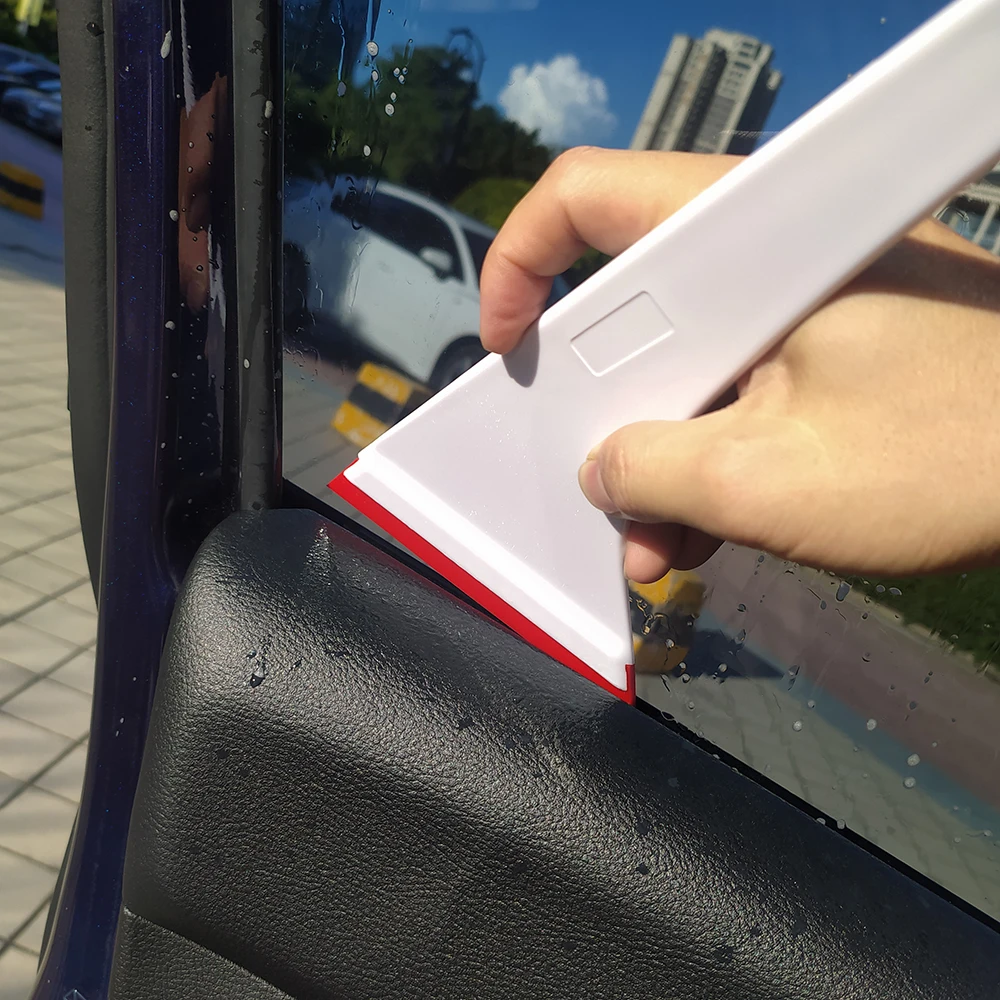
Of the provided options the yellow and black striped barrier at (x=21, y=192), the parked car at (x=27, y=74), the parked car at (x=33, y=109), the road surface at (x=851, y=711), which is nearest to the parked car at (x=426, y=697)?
the road surface at (x=851, y=711)

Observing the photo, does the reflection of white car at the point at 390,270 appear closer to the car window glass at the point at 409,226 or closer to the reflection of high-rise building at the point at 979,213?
the car window glass at the point at 409,226

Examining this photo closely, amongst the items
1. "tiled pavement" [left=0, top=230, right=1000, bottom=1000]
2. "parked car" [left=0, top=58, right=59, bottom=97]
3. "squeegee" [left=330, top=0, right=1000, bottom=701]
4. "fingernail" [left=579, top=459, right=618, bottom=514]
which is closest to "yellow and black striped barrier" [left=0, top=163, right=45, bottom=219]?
"parked car" [left=0, top=58, right=59, bottom=97]

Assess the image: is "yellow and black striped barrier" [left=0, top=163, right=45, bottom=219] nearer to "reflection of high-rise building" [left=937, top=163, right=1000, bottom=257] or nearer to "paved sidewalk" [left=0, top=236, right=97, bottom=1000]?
"paved sidewalk" [left=0, top=236, right=97, bottom=1000]

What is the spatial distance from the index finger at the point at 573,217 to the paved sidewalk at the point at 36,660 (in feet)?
6.54

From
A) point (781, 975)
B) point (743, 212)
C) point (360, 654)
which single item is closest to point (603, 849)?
point (781, 975)

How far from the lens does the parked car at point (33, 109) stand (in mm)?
11938

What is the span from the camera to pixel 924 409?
60 cm

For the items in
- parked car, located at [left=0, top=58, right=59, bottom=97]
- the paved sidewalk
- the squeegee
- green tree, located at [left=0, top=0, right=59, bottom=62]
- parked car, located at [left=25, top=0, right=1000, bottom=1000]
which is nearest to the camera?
the squeegee

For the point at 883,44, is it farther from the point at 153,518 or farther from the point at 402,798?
the point at 153,518

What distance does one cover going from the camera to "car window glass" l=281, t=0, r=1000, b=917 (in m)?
0.71

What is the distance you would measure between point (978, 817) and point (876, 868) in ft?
0.32

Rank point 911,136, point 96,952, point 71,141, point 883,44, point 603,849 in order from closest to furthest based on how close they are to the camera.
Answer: point 911,136 < point 883,44 < point 603,849 < point 71,141 < point 96,952

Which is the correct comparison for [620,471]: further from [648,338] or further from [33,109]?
[33,109]

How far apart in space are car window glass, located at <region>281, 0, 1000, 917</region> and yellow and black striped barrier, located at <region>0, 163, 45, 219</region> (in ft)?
35.6
